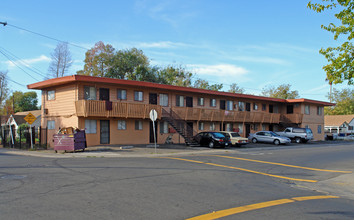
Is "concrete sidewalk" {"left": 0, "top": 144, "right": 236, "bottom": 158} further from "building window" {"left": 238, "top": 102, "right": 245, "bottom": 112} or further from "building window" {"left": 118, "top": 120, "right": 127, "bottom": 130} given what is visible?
"building window" {"left": 238, "top": 102, "right": 245, "bottom": 112}

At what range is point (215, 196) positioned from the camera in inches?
307

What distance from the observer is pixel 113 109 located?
25.1m

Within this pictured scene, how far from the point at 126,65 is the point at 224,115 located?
19497 millimetres

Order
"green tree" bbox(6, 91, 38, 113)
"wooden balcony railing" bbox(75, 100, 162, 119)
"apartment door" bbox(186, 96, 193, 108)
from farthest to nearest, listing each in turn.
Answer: "green tree" bbox(6, 91, 38, 113)
"apartment door" bbox(186, 96, 193, 108)
"wooden balcony railing" bbox(75, 100, 162, 119)

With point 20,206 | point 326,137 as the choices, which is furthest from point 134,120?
point 326,137

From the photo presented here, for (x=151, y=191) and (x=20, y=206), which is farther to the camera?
(x=151, y=191)

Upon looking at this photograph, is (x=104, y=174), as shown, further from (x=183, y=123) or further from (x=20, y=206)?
(x=183, y=123)

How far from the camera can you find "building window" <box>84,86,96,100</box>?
2527 cm

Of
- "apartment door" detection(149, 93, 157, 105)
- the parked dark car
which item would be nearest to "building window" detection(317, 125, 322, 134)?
the parked dark car

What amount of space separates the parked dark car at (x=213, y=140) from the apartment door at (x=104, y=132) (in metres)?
7.77

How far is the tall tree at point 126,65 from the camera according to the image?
46719 millimetres

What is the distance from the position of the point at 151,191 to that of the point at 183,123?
2114 centimetres

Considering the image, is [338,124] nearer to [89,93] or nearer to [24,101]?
[89,93]

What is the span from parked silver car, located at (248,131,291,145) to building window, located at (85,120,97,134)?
745 inches
